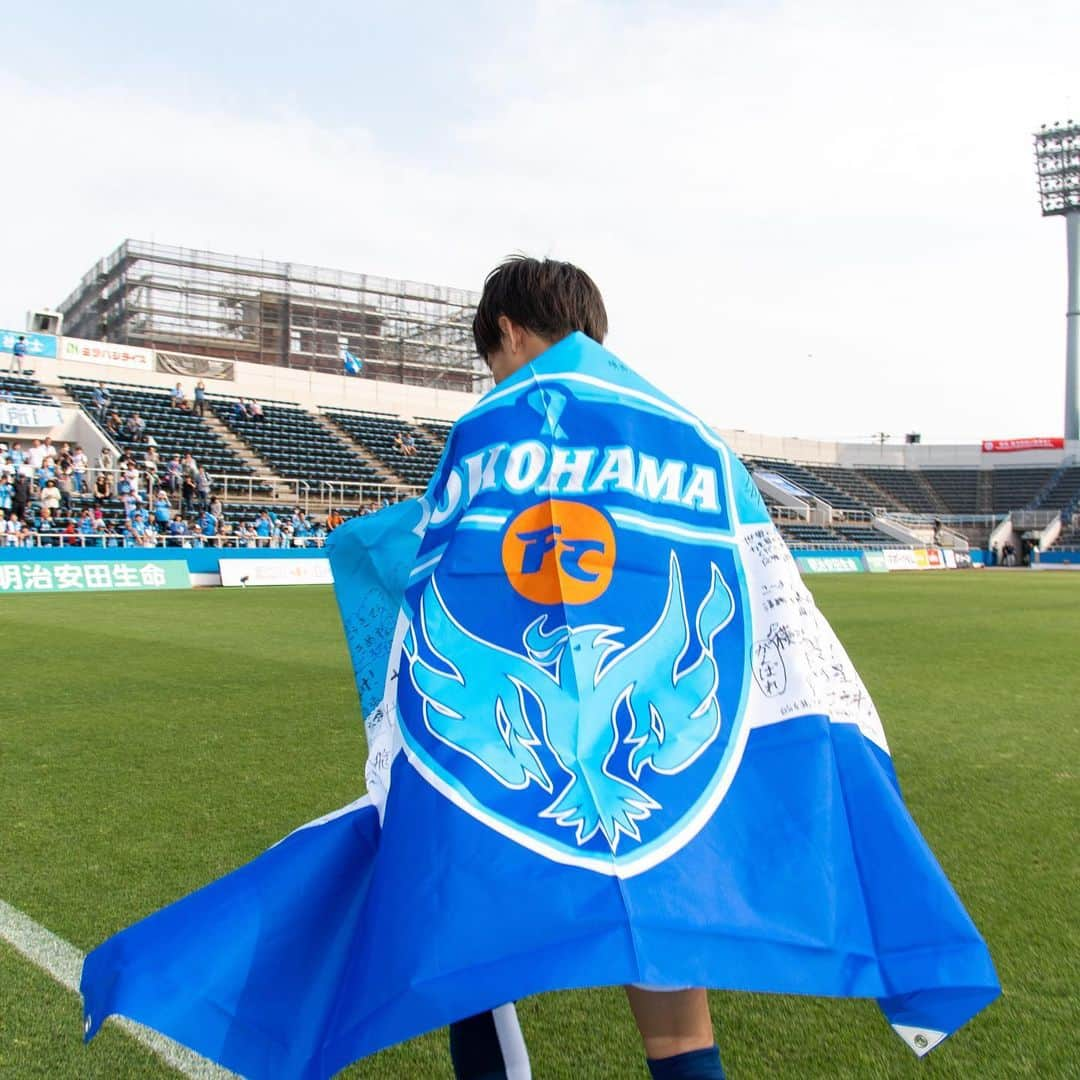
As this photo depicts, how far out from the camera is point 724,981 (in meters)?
1.24

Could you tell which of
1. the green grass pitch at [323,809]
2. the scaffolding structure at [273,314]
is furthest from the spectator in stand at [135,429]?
the green grass pitch at [323,809]

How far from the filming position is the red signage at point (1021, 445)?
53.5m

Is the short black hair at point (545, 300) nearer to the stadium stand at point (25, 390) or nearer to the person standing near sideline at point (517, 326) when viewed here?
the person standing near sideline at point (517, 326)

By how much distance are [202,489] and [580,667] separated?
2387 centimetres

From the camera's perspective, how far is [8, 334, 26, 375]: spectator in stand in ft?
91.6

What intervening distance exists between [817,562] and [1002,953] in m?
29.7

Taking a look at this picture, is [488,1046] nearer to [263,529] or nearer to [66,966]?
[66,966]

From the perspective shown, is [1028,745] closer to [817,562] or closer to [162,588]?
[162,588]

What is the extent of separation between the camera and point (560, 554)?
1410 mm

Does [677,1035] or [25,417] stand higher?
[25,417]

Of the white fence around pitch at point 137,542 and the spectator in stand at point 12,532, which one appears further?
the white fence around pitch at point 137,542

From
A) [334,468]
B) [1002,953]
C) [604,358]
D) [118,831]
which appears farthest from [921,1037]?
[334,468]

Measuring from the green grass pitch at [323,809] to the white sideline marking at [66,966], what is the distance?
3 cm

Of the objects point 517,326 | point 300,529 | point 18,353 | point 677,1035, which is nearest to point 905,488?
point 300,529
